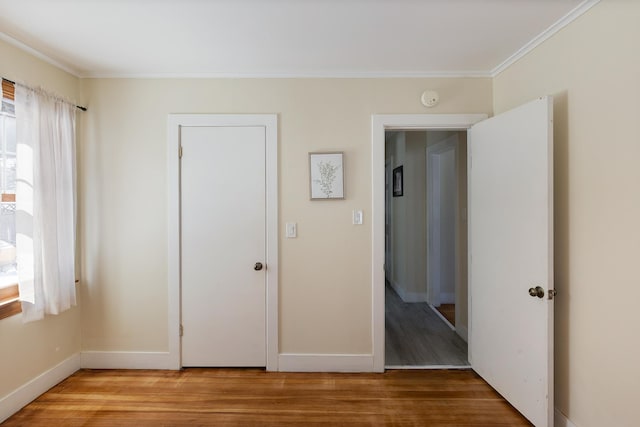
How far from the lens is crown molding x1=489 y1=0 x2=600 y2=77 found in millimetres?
1754

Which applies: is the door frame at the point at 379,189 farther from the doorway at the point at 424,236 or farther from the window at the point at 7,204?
the window at the point at 7,204

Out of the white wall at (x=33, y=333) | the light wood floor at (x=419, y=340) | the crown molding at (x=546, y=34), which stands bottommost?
the light wood floor at (x=419, y=340)

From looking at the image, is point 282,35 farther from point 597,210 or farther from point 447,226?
point 447,226

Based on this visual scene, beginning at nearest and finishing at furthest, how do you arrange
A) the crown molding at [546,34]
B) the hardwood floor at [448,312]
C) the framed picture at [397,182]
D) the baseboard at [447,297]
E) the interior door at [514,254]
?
the crown molding at [546,34]
the interior door at [514,254]
the hardwood floor at [448,312]
the baseboard at [447,297]
the framed picture at [397,182]

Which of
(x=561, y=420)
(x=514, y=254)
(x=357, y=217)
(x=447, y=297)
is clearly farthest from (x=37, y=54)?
(x=447, y=297)

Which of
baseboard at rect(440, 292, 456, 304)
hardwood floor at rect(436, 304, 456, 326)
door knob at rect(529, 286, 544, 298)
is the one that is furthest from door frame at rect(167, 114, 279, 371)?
baseboard at rect(440, 292, 456, 304)

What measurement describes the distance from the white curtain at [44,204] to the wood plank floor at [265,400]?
64 cm

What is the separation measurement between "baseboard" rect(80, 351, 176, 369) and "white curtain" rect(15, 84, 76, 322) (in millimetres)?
536

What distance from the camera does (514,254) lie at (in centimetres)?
214

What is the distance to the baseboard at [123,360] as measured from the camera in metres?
2.70

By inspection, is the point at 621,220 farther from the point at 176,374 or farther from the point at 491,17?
the point at 176,374

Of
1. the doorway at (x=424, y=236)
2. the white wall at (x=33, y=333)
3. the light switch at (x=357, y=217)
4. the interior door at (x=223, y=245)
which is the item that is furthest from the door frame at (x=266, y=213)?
the doorway at (x=424, y=236)

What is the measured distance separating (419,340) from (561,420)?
1.41 m

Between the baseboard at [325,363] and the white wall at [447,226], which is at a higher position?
the white wall at [447,226]
